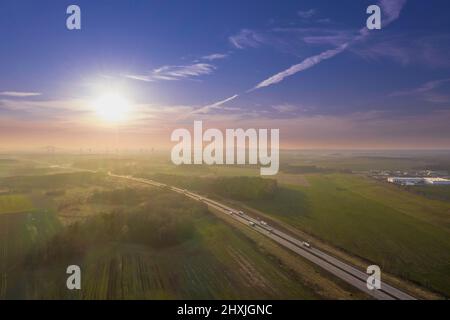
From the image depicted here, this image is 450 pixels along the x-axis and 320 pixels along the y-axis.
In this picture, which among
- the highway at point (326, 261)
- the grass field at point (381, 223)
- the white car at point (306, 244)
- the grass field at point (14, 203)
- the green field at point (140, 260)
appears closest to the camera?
the green field at point (140, 260)

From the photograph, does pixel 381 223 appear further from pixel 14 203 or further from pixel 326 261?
pixel 14 203

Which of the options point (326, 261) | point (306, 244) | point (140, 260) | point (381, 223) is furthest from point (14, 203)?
point (381, 223)

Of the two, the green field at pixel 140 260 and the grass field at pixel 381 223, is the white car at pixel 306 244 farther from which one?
the green field at pixel 140 260

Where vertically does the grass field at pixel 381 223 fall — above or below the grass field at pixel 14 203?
below

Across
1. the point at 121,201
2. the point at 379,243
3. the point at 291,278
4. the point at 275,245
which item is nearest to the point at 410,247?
the point at 379,243

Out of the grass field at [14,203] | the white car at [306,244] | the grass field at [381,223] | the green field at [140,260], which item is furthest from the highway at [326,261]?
the grass field at [14,203]

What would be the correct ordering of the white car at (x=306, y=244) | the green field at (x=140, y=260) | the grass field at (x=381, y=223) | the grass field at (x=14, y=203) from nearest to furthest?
the green field at (x=140, y=260) → the grass field at (x=381, y=223) → the white car at (x=306, y=244) → the grass field at (x=14, y=203)

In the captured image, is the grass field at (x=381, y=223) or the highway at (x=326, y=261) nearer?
the highway at (x=326, y=261)

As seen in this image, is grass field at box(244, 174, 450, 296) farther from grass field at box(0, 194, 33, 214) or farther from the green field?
grass field at box(0, 194, 33, 214)
